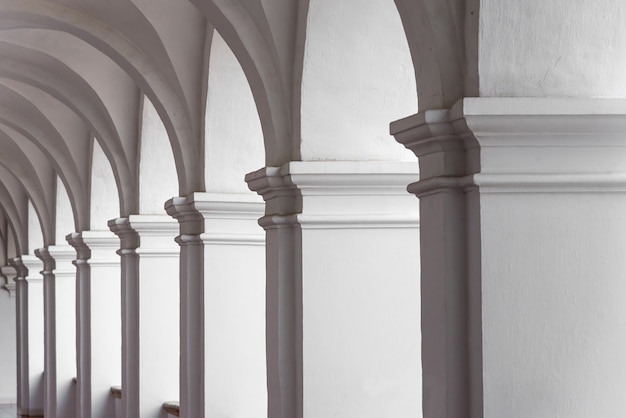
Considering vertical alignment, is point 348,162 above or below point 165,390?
above

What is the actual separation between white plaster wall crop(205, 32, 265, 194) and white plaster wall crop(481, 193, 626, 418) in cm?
553

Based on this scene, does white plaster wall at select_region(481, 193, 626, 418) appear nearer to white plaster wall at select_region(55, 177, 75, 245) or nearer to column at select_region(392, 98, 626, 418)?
column at select_region(392, 98, 626, 418)

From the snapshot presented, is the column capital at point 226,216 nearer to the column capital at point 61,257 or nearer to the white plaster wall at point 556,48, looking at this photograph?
the white plaster wall at point 556,48

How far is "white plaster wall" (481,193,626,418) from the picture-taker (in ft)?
15.9

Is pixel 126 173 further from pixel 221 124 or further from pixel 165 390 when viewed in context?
pixel 221 124

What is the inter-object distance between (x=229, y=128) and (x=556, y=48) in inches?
220

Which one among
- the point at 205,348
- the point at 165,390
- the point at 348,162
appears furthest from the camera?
the point at 165,390

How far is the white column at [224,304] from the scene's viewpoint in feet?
33.2

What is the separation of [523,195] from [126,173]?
9.01m

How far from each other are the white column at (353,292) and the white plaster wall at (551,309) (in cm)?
241

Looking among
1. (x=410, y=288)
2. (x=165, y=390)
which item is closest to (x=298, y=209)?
(x=410, y=288)

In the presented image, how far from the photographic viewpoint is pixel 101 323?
51.8 ft

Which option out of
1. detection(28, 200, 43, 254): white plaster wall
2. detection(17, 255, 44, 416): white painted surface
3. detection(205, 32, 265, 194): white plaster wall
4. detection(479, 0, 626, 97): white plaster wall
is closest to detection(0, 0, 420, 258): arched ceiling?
detection(205, 32, 265, 194): white plaster wall

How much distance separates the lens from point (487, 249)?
4.87m
